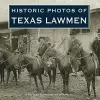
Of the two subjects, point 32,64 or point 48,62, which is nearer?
point 48,62

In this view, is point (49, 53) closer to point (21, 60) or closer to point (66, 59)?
point (66, 59)

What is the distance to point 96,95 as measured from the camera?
19.5ft

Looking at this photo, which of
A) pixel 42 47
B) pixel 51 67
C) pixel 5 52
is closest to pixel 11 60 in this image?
pixel 5 52

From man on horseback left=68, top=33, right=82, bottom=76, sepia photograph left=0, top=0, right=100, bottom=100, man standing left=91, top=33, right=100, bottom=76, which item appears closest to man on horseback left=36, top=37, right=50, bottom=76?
sepia photograph left=0, top=0, right=100, bottom=100

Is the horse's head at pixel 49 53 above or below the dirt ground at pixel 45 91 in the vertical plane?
above

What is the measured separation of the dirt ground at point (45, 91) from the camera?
5.83 metres

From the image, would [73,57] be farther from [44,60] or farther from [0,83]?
[0,83]

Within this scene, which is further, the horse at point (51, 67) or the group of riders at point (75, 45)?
the horse at point (51, 67)

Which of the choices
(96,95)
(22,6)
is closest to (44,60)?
(96,95)

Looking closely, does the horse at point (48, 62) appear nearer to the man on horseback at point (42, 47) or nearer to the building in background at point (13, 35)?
the man on horseback at point (42, 47)

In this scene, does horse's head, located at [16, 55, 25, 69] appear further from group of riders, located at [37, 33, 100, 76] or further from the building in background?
the building in background

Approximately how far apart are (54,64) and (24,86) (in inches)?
46.5

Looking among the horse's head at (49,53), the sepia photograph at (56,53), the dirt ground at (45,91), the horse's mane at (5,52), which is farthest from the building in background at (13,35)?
the horse's mane at (5,52)

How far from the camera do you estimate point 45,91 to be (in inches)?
254
